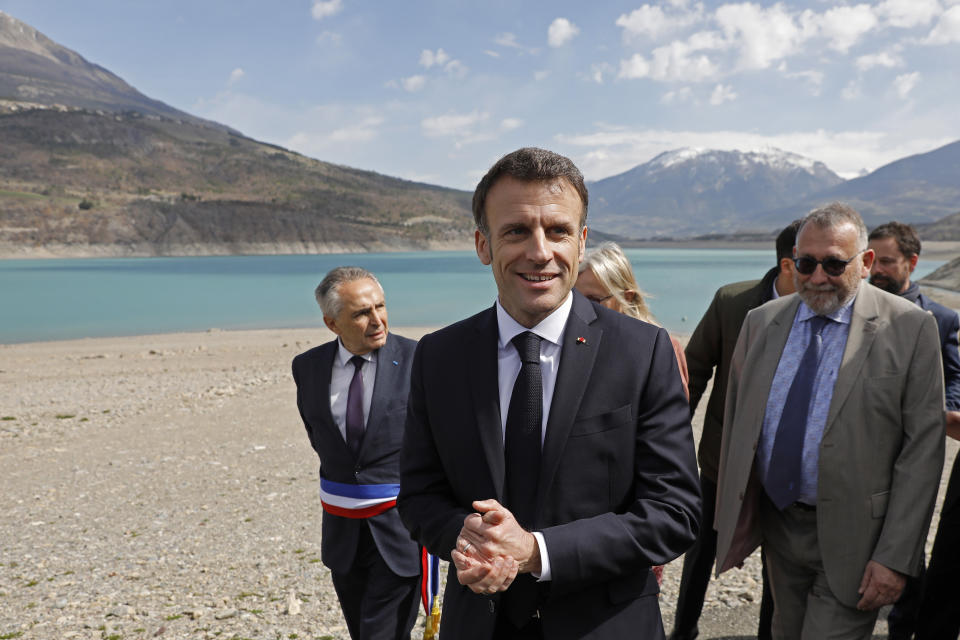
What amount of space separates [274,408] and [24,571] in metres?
5.69

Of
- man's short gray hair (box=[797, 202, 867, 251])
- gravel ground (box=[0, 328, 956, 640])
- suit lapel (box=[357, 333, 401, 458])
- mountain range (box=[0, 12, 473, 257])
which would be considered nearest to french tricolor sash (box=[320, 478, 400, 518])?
suit lapel (box=[357, 333, 401, 458])

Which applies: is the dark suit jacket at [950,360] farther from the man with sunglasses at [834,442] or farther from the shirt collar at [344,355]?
the shirt collar at [344,355]

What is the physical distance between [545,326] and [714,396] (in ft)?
7.19

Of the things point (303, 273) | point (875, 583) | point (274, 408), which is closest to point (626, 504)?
point (875, 583)

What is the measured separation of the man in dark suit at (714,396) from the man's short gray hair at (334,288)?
190cm

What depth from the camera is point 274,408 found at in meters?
10.4

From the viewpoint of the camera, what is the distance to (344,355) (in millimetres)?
3305

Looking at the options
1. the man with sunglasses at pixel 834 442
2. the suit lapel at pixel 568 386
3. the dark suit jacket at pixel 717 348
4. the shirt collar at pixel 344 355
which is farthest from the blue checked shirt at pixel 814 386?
the shirt collar at pixel 344 355

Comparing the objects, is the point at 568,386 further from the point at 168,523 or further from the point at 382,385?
the point at 168,523

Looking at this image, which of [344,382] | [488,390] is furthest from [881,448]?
[344,382]

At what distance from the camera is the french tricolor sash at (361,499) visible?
3.00 meters

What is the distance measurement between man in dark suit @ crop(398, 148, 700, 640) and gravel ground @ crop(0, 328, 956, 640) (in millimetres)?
2542

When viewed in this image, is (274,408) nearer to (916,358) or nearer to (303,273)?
(916,358)

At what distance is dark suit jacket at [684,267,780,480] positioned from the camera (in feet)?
11.5
